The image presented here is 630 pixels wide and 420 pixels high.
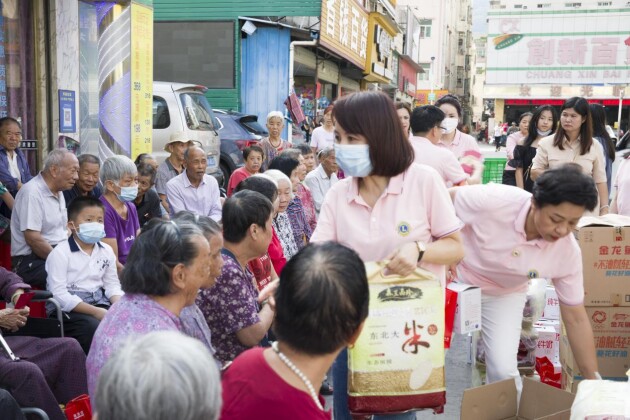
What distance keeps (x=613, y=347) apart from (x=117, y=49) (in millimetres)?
6350

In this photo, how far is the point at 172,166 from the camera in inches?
303

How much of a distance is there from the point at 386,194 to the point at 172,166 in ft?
17.5

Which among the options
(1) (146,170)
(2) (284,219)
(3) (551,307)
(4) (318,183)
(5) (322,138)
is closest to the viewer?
(3) (551,307)

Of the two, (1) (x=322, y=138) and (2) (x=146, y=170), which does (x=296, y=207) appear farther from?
(1) (x=322, y=138)

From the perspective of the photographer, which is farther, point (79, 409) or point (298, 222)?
point (298, 222)

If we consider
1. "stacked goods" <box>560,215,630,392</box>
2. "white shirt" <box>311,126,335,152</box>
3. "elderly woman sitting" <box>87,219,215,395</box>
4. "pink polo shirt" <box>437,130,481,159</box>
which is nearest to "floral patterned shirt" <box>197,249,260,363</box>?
"elderly woman sitting" <box>87,219,215,395</box>

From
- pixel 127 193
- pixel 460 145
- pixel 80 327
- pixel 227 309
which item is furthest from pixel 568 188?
pixel 127 193

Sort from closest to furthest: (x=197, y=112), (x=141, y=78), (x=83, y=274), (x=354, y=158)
Result: (x=354, y=158)
(x=83, y=274)
(x=141, y=78)
(x=197, y=112)

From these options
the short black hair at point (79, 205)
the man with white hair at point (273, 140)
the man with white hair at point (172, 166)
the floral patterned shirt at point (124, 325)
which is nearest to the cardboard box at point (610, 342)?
the floral patterned shirt at point (124, 325)

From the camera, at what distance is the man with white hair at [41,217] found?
500cm

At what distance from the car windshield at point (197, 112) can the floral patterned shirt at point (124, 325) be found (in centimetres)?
811

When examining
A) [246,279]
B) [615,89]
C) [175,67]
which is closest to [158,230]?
[246,279]

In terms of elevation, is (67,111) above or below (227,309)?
above

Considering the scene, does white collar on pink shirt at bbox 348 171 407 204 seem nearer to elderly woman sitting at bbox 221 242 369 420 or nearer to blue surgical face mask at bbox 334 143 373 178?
blue surgical face mask at bbox 334 143 373 178
